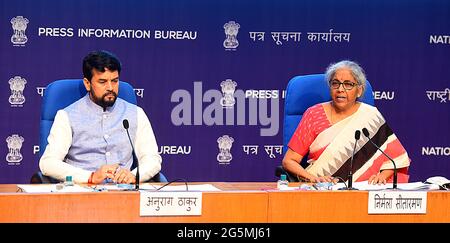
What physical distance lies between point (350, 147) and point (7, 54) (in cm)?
254

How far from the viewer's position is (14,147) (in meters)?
5.86

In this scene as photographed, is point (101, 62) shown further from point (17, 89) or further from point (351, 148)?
point (17, 89)

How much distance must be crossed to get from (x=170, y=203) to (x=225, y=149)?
9.90 feet

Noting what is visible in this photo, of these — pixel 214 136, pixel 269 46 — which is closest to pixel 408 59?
pixel 269 46

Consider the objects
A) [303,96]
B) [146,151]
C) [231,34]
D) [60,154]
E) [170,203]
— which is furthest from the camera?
[231,34]

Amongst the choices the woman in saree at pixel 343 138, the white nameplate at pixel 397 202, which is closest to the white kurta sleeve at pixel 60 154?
the woman in saree at pixel 343 138

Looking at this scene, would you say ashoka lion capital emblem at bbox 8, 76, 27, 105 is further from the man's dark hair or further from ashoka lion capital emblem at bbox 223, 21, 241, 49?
the man's dark hair

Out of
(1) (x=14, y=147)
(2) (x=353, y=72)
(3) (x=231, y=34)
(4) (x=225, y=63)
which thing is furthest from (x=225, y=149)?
(2) (x=353, y=72)

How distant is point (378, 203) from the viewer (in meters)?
3.14

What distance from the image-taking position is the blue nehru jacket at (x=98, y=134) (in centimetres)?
425

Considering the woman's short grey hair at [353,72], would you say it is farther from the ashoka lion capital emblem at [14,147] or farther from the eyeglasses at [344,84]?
the ashoka lion capital emblem at [14,147]

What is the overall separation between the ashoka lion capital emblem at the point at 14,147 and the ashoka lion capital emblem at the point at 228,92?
4.49 ft

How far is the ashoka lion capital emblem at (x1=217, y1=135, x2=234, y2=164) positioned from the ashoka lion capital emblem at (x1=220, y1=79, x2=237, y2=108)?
230 mm
